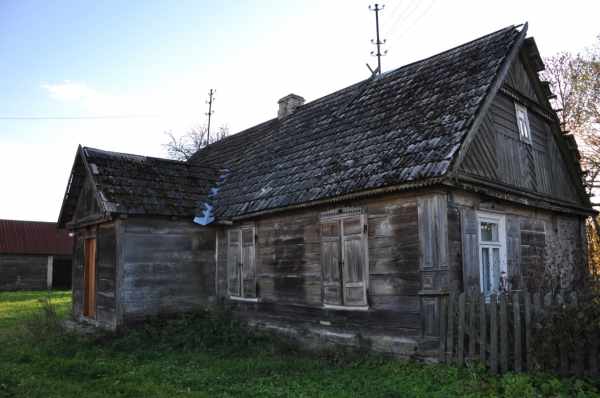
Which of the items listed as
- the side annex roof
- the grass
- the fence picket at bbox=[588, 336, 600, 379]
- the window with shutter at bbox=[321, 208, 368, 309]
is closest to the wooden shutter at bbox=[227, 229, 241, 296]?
the grass

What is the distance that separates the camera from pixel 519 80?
409 inches

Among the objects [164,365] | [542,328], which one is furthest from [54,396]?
[542,328]

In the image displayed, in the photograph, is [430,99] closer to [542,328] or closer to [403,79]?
[403,79]

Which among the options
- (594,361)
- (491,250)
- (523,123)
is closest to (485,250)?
(491,250)

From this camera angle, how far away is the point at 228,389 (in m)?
6.59

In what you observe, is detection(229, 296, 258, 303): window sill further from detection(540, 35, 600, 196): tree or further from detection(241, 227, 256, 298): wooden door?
detection(540, 35, 600, 196): tree

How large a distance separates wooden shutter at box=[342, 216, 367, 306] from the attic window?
4.65 metres

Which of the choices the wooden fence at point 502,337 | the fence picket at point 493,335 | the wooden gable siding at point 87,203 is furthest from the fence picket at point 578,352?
the wooden gable siding at point 87,203

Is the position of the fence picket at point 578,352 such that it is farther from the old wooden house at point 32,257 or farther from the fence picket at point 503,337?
the old wooden house at point 32,257

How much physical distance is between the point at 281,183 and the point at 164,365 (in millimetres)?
4502

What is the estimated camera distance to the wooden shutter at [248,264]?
1074 cm

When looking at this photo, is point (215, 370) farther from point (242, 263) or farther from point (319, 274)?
point (242, 263)

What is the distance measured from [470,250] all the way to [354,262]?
2033 millimetres

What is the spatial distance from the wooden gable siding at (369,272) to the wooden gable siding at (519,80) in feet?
13.3
